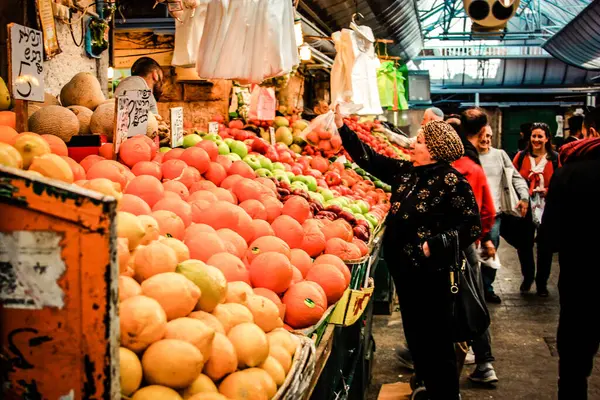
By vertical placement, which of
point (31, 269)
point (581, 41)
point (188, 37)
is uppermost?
point (581, 41)

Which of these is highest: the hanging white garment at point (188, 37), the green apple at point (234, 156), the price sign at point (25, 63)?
the hanging white garment at point (188, 37)

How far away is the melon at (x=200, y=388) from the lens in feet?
5.14

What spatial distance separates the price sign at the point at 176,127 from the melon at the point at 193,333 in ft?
8.15

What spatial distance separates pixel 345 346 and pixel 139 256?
190 cm

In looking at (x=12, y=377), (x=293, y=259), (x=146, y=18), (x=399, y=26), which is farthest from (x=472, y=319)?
(x=399, y=26)

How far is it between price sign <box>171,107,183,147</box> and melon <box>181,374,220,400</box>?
2.52 m

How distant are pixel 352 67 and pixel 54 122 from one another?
13.4 feet

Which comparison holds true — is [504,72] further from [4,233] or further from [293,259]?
[4,233]

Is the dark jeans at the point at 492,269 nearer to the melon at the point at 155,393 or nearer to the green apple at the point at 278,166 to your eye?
the green apple at the point at 278,166

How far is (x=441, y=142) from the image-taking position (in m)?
3.62

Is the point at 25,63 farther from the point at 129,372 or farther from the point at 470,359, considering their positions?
the point at 470,359

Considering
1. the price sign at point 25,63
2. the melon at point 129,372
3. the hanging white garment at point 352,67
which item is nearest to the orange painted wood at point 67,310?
the melon at point 129,372

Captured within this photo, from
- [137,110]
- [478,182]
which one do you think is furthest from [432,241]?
[137,110]

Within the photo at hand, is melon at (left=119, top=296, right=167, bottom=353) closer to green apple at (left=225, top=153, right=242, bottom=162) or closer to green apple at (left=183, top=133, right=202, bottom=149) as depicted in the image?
green apple at (left=183, top=133, right=202, bottom=149)
